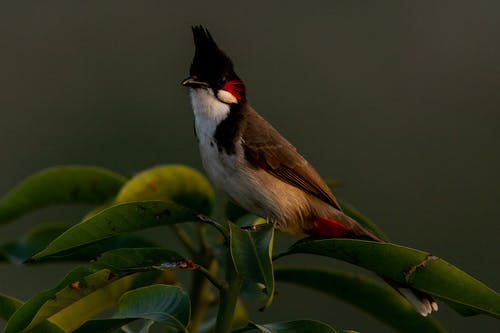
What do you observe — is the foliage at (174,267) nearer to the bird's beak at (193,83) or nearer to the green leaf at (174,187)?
the green leaf at (174,187)

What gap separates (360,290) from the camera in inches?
75.4

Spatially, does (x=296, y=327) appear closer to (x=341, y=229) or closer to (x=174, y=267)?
(x=174, y=267)

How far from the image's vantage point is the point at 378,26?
5918mm

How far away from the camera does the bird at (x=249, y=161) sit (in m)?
2.31

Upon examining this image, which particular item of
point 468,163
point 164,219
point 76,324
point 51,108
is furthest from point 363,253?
point 51,108

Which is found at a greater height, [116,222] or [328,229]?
[116,222]

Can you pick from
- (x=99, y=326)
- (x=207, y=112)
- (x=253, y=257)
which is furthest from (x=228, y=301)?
(x=207, y=112)

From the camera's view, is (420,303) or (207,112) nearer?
(420,303)

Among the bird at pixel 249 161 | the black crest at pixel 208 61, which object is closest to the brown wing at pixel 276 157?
the bird at pixel 249 161

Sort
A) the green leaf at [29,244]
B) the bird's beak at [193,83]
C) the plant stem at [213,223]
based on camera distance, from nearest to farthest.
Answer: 1. the plant stem at [213,223]
2. the green leaf at [29,244]
3. the bird's beak at [193,83]

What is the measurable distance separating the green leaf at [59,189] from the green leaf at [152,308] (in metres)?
0.55

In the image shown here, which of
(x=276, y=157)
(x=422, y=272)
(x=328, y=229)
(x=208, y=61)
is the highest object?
(x=208, y=61)

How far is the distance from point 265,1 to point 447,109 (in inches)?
62.7

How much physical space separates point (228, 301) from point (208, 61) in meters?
0.99
